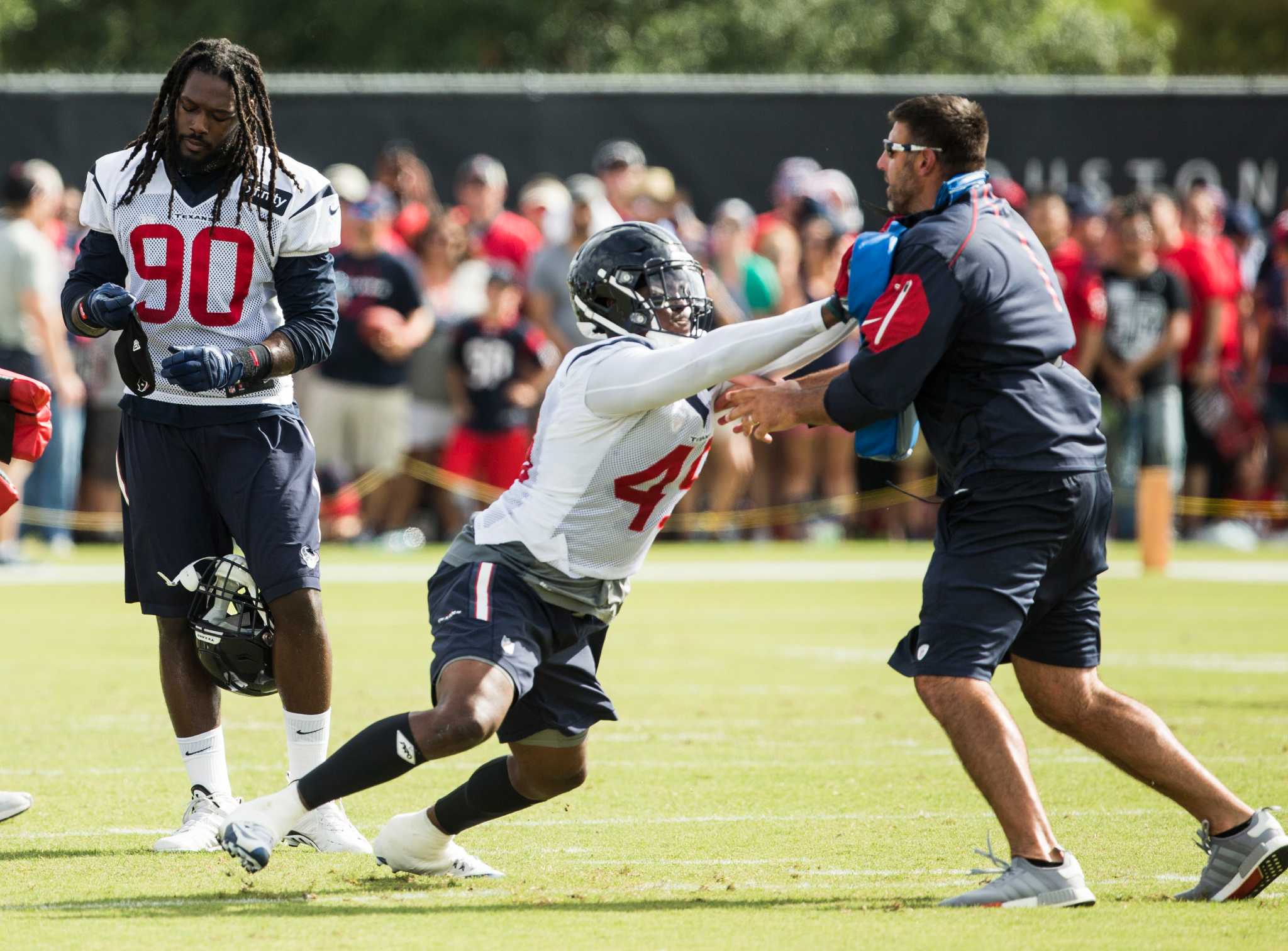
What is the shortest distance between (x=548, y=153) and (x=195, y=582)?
37.0ft

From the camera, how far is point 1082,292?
1515 cm

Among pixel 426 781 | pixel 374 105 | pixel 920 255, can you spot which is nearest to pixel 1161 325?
pixel 374 105

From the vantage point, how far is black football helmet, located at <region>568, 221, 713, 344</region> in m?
5.29

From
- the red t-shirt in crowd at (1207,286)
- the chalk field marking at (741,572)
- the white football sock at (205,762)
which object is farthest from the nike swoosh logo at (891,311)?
the red t-shirt in crowd at (1207,286)

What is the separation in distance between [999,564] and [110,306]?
2510 millimetres

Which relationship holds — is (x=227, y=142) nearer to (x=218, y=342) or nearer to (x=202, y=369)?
(x=218, y=342)

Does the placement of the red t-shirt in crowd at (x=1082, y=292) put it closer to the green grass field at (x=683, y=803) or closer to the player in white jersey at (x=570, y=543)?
the green grass field at (x=683, y=803)

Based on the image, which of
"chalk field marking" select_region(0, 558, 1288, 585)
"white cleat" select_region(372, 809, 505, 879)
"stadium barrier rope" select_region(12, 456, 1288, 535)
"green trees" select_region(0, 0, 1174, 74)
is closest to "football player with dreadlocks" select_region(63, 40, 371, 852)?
"white cleat" select_region(372, 809, 505, 879)

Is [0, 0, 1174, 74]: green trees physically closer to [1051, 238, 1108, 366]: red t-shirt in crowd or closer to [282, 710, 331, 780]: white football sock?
[1051, 238, 1108, 366]: red t-shirt in crowd

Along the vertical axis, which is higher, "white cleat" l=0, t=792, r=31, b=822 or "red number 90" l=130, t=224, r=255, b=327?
"red number 90" l=130, t=224, r=255, b=327

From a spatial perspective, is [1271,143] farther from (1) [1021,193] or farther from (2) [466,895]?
(2) [466,895]

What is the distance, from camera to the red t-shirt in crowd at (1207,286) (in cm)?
1565

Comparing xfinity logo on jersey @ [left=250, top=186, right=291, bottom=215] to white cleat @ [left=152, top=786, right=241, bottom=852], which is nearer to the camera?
white cleat @ [left=152, top=786, right=241, bottom=852]

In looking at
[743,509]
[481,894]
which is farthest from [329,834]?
[743,509]
